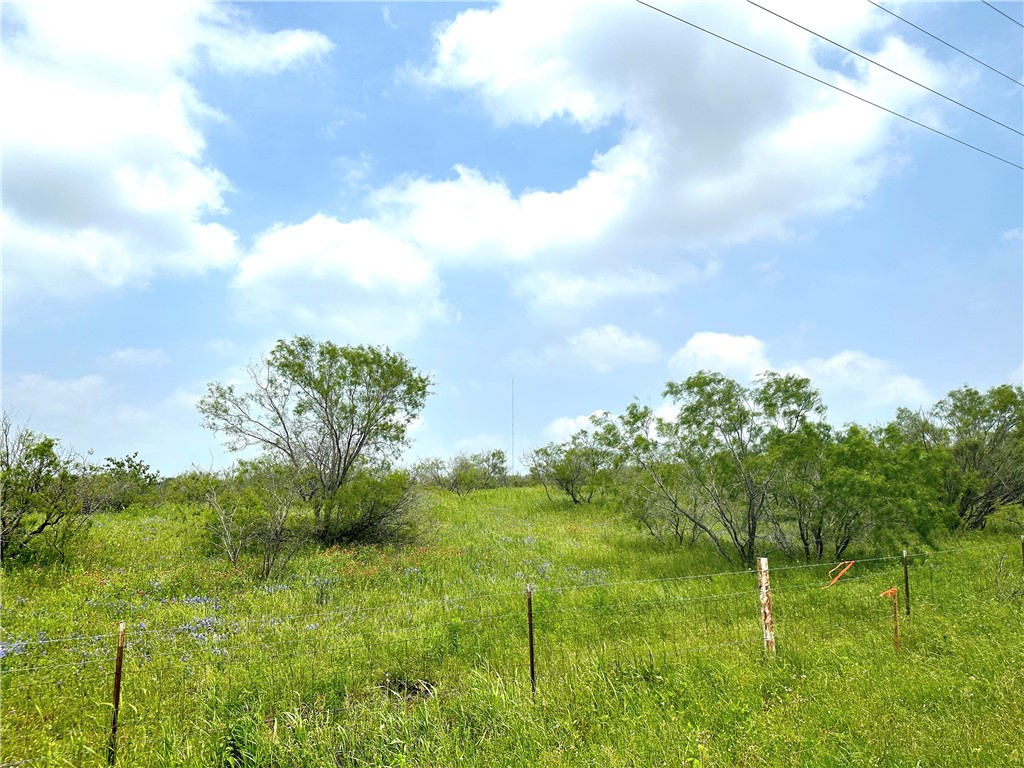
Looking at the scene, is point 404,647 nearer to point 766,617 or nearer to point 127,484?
point 766,617

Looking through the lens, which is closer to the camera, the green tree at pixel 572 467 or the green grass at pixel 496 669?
the green grass at pixel 496 669

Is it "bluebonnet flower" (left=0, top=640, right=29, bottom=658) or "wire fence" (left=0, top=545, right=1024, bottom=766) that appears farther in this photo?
"bluebonnet flower" (left=0, top=640, right=29, bottom=658)

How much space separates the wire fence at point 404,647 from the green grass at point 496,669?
42mm

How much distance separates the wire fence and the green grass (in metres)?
0.04

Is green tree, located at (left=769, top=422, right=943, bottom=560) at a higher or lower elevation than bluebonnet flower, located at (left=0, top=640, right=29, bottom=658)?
higher

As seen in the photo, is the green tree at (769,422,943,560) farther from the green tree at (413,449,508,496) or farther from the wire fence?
the green tree at (413,449,508,496)

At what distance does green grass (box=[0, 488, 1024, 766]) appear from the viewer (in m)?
5.48

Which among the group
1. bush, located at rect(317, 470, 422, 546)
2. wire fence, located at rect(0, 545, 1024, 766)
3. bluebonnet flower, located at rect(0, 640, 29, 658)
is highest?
bush, located at rect(317, 470, 422, 546)

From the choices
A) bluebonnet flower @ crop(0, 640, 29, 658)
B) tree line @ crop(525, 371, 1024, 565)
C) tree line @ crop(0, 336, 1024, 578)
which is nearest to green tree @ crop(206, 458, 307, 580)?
tree line @ crop(0, 336, 1024, 578)

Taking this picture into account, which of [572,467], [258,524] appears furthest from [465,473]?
[258,524]

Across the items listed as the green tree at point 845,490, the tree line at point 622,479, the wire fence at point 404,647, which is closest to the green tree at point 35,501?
the tree line at point 622,479

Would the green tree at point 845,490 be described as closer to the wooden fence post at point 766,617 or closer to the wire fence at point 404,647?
the wire fence at point 404,647

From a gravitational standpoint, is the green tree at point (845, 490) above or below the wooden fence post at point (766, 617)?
above

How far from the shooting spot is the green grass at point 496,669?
5.48 meters
